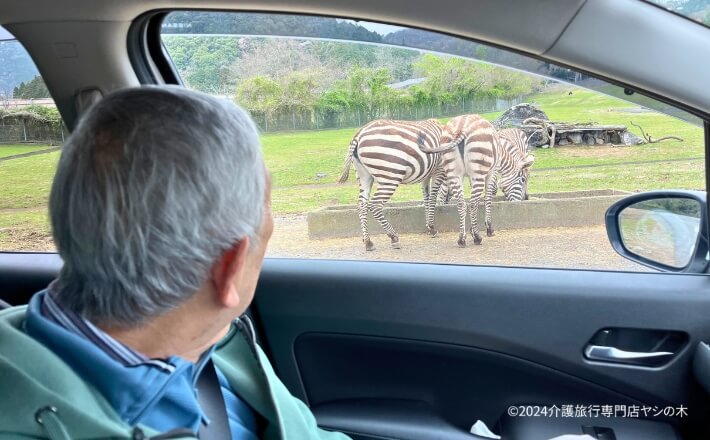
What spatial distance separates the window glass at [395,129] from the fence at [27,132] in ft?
1.65

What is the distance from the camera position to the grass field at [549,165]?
1808 millimetres

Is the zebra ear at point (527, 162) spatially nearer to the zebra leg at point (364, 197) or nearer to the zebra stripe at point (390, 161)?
the zebra stripe at point (390, 161)

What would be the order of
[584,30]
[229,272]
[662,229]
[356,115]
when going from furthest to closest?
1. [356,115]
2. [662,229]
3. [584,30]
4. [229,272]

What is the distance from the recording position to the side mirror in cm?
190

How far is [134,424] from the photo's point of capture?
98 centimetres

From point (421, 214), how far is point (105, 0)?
1.27m

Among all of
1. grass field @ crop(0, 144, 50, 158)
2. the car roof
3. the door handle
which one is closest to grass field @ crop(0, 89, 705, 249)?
grass field @ crop(0, 144, 50, 158)

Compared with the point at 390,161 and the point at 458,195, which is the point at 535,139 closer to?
the point at 458,195

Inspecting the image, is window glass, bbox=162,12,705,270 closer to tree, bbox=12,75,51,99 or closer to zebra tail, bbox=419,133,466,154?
zebra tail, bbox=419,133,466,154

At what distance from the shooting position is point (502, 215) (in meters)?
2.37

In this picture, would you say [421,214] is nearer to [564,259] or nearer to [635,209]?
[564,259]


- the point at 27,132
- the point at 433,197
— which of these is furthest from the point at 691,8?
the point at 27,132

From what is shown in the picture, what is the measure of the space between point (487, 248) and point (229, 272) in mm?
1444

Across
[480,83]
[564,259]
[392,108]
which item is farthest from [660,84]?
[392,108]
